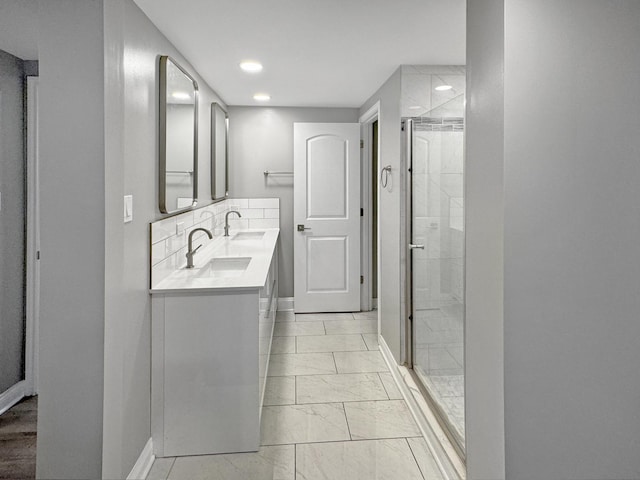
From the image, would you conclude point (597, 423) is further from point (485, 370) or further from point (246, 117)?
point (246, 117)

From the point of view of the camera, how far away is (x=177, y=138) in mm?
2750

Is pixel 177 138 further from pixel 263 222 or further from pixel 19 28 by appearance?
pixel 263 222

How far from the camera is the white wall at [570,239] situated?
141 centimetres

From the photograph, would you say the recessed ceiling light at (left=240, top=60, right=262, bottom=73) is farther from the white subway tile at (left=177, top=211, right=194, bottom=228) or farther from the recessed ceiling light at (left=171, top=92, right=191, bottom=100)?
the white subway tile at (left=177, top=211, right=194, bottom=228)

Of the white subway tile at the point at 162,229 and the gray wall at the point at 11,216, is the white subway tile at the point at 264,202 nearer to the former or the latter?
the white subway tile at the point at 162,229

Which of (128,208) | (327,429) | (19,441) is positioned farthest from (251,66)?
(19,441)

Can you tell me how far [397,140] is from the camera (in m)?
3.32

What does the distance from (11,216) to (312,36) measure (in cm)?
212

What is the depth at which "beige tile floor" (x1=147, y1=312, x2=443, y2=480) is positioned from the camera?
2.25 meters

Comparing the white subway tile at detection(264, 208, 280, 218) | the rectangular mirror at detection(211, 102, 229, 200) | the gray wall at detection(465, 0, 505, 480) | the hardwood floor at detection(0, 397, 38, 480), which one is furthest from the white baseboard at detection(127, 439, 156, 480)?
the white subway tile at detection(264, 208, 280, 218)

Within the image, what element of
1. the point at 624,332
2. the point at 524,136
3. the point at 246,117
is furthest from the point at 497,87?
the point at 246,117

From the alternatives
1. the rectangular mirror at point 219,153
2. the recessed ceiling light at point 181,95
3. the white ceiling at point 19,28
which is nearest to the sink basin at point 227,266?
the rectangular mirror at point 219,153

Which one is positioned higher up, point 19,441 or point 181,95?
point 181,95

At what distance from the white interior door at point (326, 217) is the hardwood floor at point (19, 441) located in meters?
2.82
